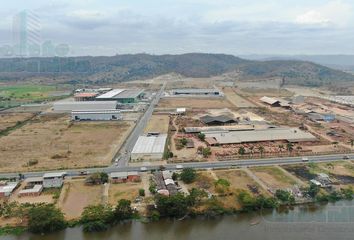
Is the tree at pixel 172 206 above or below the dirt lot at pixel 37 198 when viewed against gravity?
above

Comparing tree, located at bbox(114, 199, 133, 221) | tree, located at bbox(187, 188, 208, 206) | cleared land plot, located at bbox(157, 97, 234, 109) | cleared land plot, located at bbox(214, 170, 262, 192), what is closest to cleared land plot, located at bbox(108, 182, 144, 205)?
tree, located at bbox(114, 199, 133, 221)

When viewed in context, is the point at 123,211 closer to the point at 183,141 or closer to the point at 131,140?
the point at 183,141

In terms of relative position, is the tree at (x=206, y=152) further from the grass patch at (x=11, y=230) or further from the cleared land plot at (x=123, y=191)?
the grass patch at (x=11, y=230)

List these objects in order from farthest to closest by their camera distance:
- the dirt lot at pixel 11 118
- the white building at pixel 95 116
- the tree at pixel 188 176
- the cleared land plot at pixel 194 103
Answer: the cleared land plot at pixel 194 103 → the white building at pixel 95 116 → the dirt lot at pixel 11 118 → the tree at pixel 188 176

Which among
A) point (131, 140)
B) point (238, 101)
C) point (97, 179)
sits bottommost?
point (97, 179)

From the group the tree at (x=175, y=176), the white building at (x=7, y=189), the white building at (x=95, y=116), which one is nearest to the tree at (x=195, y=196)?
the tree at (x=175, y=176)

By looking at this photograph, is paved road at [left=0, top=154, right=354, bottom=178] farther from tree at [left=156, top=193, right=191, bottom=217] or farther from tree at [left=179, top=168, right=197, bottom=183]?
tree at [left=156, top=193, right=191, bottom=217]

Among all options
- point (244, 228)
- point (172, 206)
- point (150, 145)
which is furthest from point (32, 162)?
point (244, 228)
